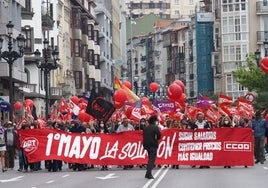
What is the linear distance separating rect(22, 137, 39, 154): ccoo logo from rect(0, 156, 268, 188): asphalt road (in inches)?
29.7

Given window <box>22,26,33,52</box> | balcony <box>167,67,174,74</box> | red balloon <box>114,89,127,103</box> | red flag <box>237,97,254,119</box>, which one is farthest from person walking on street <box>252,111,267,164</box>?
balcony <box>167,67,174,74</box>

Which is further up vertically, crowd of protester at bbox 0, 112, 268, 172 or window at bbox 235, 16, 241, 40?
window at bbox 235, 16, 241, 40

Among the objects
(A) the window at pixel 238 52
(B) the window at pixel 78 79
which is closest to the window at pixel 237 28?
(A) the window at pixel 238 52

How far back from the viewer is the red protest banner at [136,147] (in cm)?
3331

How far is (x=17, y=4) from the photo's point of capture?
224ft

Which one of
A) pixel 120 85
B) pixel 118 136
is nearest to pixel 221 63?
pixel 120 85

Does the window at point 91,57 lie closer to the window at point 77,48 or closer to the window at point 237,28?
the window at point 77,48

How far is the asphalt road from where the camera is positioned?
24.7 meters

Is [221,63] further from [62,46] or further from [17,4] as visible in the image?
[17,4]

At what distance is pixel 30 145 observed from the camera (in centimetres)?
3403

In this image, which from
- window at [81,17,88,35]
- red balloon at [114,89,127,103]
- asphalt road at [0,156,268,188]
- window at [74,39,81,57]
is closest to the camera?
asphalt road at [0,156,268,188]

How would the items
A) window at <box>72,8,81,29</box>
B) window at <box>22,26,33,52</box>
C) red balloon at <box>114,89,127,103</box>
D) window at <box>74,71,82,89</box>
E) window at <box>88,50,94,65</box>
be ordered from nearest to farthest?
red balloon at <box>114,89,127,103</box>
window at <box>22,26,33,52</box>
window at <box>74,71,82,89</box>
window at <box>72,8,81,29</box>
window at <box>88,50,94,65</box>

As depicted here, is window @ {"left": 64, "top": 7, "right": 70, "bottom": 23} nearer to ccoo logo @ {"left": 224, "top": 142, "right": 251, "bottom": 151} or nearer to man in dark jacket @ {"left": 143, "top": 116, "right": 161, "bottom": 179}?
ccoo logo @ {"left": 224, "top": 142, "right": 251, "bottom": 151}

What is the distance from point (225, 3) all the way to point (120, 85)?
78047 millimetres
